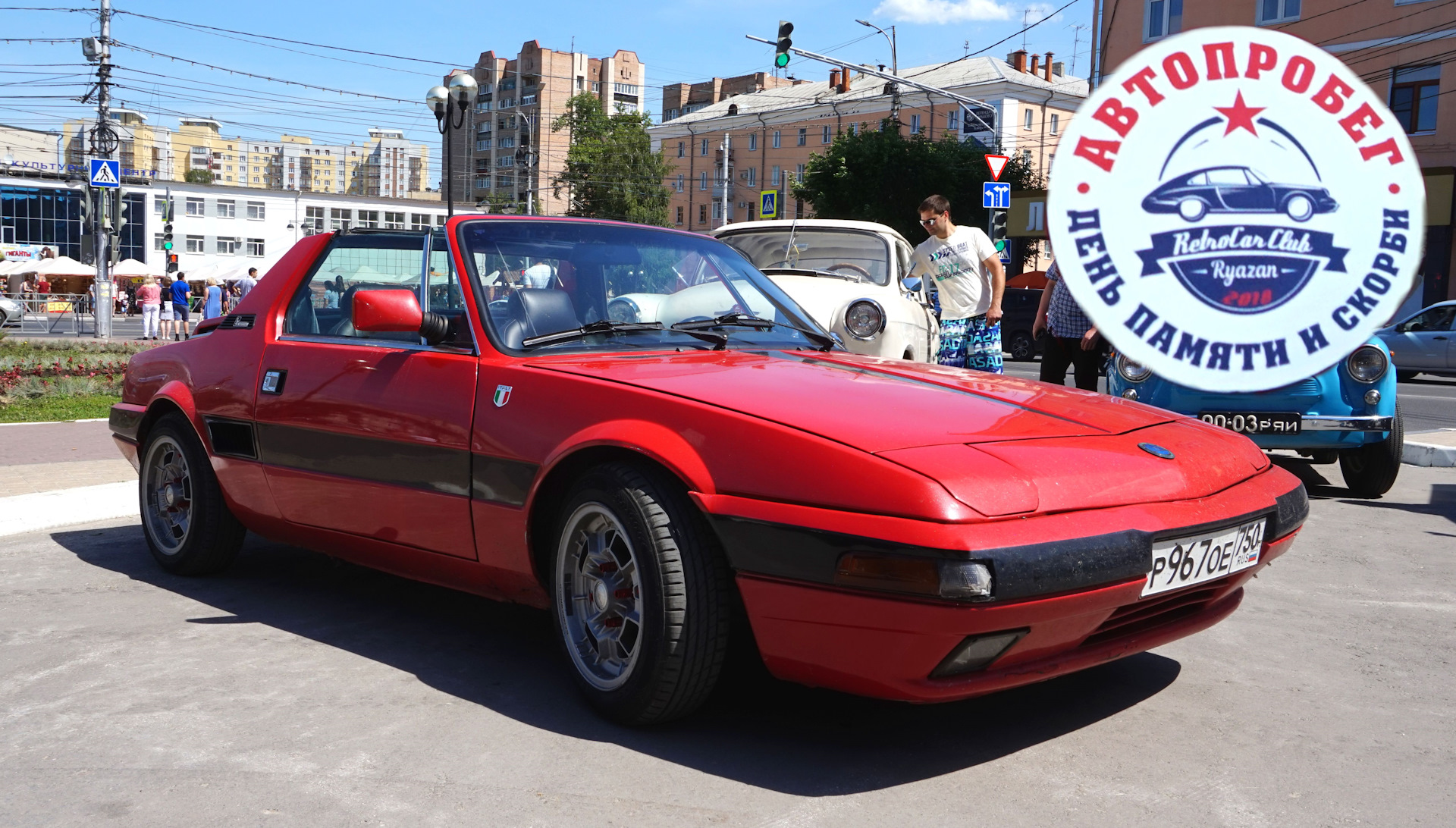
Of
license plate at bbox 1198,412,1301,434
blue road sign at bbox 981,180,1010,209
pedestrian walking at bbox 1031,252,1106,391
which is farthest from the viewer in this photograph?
blue road sign at bbox 981,180,1010,209

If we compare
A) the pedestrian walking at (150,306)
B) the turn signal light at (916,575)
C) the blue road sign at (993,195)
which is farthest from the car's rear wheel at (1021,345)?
the turn signal light at (916,575)

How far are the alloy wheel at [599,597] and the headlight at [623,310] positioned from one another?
924mm

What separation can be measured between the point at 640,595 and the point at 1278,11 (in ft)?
126

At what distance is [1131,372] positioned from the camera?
758 cm

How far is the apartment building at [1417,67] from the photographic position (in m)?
31.5

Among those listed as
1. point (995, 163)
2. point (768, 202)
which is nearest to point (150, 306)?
point (768, 202)

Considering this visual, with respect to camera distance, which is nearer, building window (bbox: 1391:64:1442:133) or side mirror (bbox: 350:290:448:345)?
side mirror (bbox: 350:290:448:345)

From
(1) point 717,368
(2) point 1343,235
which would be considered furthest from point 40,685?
(2) point 1343,235

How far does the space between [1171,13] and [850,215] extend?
16.9 meters

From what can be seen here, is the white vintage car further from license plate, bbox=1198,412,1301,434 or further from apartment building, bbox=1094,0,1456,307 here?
apartment building, bbox=1094,0,1456,307

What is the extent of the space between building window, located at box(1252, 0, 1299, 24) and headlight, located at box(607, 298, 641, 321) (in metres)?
36.9

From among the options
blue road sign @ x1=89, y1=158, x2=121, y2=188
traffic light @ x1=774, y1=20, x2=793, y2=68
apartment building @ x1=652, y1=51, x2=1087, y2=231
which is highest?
apartment building @ x1=652, y1=51, x2=1087, y2=231

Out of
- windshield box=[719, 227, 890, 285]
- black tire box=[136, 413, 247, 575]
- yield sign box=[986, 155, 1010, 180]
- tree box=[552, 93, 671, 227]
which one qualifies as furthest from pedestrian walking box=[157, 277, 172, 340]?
tree box=[552, 93, 671, 227]

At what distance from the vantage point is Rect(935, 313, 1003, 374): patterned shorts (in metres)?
8.12
